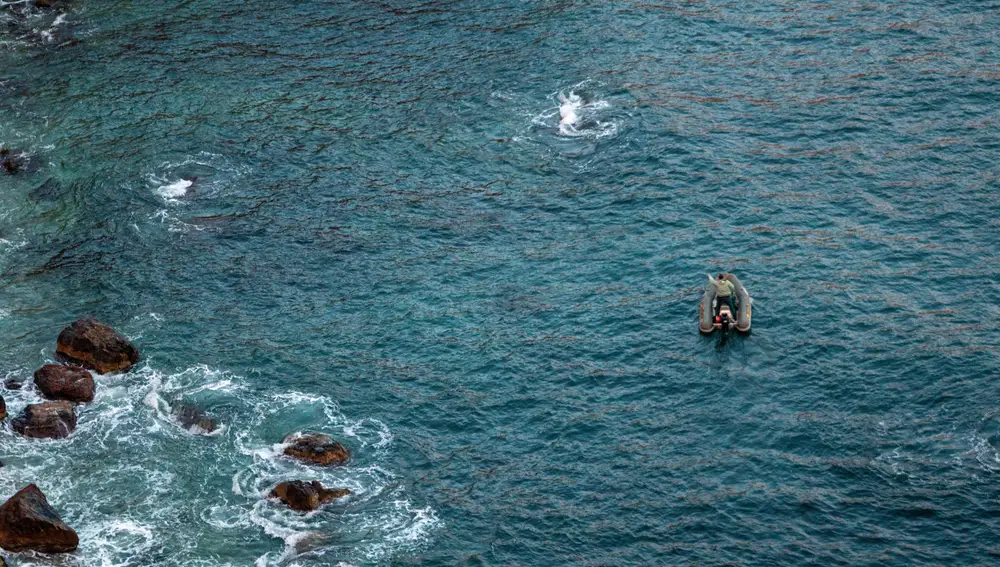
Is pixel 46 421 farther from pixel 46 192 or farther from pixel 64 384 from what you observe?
pixel 46 192

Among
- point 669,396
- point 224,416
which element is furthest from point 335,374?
point 669,396

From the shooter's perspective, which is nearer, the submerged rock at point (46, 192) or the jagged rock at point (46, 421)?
the jagged rock at point (46, 421)

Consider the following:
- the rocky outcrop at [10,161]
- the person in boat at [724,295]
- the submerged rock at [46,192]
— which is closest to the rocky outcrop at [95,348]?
the submerged rock at [46,192]

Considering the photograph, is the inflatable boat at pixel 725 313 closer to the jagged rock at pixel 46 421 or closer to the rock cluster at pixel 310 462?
the rock cluster at pixel 310 462

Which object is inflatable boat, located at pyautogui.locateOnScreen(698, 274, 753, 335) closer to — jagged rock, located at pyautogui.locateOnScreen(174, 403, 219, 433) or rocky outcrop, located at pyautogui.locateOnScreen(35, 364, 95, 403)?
jagged rock, located at pyautogui.locateOnScreen(174, 403, 219, 433)

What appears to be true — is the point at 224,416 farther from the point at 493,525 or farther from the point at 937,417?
the point at 937,417

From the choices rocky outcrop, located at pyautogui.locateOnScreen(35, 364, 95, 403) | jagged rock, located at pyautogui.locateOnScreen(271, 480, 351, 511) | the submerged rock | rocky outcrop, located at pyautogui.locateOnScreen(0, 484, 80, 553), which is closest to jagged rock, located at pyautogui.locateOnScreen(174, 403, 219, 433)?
rocky outcrop, located at pyautogui.locateOnScreen(35, 364, 95, 403)
